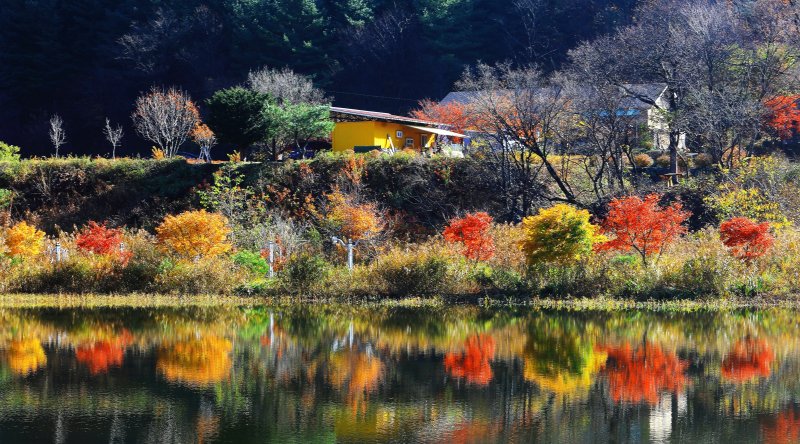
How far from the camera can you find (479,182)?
125 feet

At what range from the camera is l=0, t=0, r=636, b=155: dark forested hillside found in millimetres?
60781

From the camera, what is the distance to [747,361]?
18.2 m

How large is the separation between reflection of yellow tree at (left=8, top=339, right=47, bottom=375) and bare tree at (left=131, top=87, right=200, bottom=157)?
25.1 metres

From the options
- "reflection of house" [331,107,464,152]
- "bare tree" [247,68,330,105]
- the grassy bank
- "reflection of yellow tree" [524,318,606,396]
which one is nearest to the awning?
"reflection of house" [331,107,464,152]

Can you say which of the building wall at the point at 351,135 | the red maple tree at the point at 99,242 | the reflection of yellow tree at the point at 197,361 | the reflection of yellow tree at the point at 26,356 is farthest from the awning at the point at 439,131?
the reflection of yellow tree at the point at 26,356

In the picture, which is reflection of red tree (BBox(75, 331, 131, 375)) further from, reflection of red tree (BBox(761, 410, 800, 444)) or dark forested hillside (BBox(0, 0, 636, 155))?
dark forested hillside (BBox(0, 0, 636, 155))

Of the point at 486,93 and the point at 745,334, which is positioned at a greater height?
the point at 486,93

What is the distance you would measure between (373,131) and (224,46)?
920 inches

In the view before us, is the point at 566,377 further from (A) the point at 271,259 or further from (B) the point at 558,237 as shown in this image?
(A) the point at 271,259

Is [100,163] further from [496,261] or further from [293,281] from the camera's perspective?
[496,261]

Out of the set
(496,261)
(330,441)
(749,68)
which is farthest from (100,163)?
(330,441)

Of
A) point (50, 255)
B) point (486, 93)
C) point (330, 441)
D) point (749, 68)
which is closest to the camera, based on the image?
point (330, 441)

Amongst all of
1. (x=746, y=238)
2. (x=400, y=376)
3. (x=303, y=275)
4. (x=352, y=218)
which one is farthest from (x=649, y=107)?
(x=400, y=376)

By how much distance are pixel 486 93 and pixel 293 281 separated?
44.1ft
